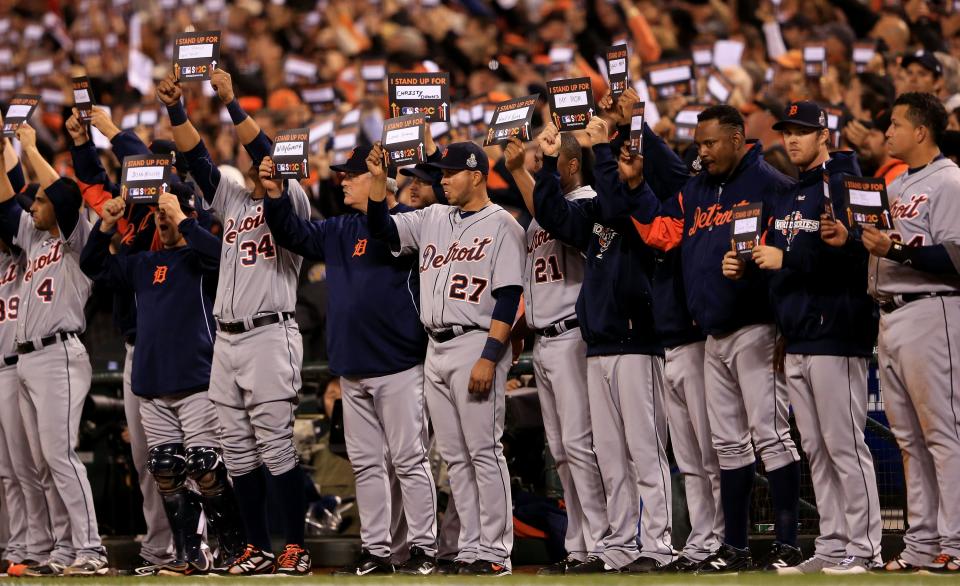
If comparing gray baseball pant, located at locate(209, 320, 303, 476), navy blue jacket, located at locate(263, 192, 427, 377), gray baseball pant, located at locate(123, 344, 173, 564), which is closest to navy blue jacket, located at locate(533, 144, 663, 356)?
navy blue jacket, located at locate(263, 192, 427, 377)

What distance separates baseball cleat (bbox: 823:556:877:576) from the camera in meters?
6.13

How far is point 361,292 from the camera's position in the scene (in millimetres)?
7516

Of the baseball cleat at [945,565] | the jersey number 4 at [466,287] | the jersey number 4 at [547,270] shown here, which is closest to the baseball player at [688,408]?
the jersey number 4 at [547,270]

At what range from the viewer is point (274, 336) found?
7555 millimetres

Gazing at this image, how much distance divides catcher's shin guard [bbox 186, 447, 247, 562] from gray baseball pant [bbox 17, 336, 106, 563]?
840 mm

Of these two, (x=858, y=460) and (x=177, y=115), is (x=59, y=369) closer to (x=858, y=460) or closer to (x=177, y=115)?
(x=177, y=115)

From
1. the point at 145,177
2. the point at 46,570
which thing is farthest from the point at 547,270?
the point at 46,570

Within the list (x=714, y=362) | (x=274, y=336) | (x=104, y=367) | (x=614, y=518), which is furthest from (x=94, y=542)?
(x=714, y=362)

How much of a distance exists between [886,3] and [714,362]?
7029 mm

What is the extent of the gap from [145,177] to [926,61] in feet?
17.0

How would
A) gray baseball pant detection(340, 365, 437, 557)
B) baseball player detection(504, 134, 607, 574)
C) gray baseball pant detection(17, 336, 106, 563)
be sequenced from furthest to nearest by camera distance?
gray baseball pant detection(17, 336, 106, 563) → gray baseball pant detection(340, 365, 437, 557) → baseball player detection(504, 134, 607, 574)

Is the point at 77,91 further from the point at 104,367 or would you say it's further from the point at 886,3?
the point at 886,3

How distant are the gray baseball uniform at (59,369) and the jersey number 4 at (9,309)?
147 mm

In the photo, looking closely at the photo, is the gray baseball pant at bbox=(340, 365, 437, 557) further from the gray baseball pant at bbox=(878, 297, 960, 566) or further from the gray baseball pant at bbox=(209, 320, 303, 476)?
the gray baseball pant at bbox=(878, 297, 960, 566)
